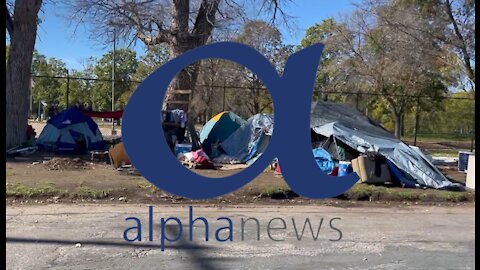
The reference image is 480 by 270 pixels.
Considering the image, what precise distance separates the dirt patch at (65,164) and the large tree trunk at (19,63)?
12.6 feet

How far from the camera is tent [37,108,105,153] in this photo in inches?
661

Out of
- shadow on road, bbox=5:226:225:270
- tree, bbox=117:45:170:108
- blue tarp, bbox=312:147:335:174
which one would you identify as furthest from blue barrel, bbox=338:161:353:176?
tree, bbox=117:45:170:108

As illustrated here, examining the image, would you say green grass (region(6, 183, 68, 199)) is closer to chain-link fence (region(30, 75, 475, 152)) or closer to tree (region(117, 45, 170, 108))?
chain-link fence (region(30, 75, 475, 152))

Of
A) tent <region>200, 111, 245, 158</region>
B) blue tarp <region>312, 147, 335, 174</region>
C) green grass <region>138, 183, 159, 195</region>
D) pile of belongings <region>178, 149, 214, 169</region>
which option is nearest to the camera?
green grass <region>138, 183, 159, 195</region>

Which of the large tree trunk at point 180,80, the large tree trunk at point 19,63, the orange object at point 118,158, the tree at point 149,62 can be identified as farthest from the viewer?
the tree at point 149,62

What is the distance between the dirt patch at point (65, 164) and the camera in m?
13.4

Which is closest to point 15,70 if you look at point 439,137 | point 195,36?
point 195,36

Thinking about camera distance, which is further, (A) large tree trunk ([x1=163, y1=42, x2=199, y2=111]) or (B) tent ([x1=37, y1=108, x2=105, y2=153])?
(A) large tree trunk ([x1=163, y1=42, x2=199, y2=111])

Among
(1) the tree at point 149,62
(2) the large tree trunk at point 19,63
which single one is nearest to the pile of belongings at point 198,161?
(2) the large tree trunk at point 19,63

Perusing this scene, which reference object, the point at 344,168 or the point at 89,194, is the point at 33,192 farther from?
the point at 344,168

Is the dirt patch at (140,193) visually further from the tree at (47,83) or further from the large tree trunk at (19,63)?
the tree at (47,83)

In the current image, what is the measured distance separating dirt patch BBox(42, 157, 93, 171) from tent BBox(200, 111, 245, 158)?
4927 millimetres

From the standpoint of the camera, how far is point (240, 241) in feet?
22.4

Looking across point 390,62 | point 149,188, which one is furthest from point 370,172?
point 390,62
